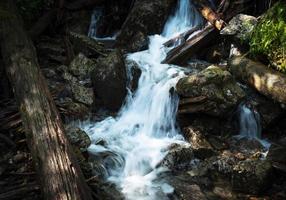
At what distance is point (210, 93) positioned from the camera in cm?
782

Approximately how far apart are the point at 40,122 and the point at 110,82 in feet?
9.55

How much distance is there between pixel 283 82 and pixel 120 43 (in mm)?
4408

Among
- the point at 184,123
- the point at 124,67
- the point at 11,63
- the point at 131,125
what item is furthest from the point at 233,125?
the point at 11,63

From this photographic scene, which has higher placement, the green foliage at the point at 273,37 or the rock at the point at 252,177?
the green foliage at the point at 273,37

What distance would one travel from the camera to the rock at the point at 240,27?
9.17 meters

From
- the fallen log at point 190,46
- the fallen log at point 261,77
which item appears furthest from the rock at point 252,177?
the fallen log at point 190,46

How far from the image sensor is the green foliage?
8133 mm

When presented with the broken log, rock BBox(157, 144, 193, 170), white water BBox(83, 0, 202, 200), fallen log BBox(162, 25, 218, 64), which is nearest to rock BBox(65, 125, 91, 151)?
white water BBox(83, 0, 202, 200)

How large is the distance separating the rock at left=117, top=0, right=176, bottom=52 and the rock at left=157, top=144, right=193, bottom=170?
12.5 feet

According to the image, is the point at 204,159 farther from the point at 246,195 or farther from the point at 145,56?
the point at 145,56

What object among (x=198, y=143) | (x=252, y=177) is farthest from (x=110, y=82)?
(x=252, y=177)

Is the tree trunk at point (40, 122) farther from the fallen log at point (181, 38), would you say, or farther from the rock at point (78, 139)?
the fallen log at point (181, 38)

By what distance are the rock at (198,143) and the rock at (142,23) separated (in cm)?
325

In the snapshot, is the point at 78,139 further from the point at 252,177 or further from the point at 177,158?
the point at 252,177
